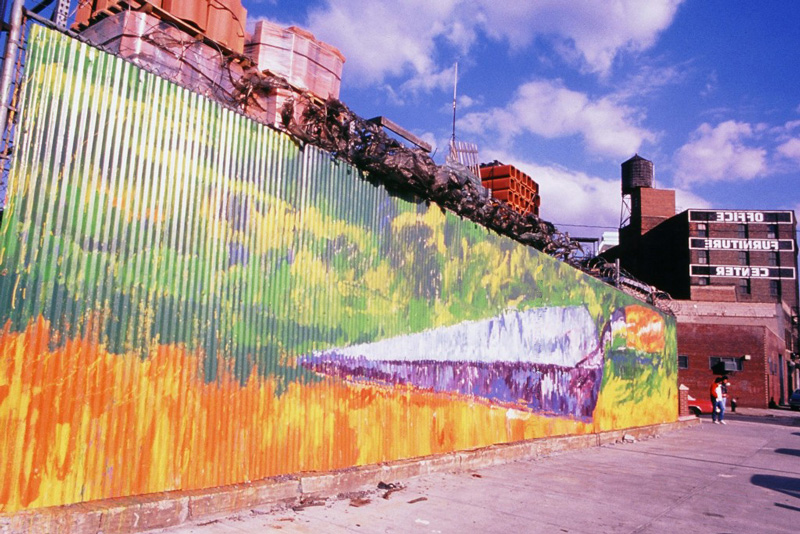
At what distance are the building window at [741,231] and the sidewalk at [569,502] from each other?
51993mm

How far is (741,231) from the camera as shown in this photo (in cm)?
5706

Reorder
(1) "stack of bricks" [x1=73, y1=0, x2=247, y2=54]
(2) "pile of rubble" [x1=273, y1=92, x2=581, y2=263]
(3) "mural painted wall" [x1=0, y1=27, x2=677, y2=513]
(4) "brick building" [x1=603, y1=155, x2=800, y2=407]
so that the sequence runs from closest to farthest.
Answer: (3) "mural painted wall" [x1=0, y1=27, x2=677, y2=513]
(1) "stack of bricks" [x1=73, y1=0, x2=247, y2=54]
(2) "pile of rubble" [x1=273, y1=92, x2=581, y2=263]
(4) "brick building" [x1=603, y1=155, x2=800, y2=407]

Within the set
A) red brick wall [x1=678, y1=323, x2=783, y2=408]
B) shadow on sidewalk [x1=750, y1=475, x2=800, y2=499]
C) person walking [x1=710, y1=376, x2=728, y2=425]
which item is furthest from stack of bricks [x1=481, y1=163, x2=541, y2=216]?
red brick wall [x1=678, y1=323, x2=783, y2=408]

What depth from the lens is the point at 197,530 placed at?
525cm

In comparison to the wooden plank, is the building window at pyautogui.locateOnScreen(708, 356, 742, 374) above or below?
below

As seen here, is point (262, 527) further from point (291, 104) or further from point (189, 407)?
point (291, 104)

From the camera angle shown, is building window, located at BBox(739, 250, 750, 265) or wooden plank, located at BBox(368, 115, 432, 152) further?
building window, located at BBox(739, 250, 750, 265)

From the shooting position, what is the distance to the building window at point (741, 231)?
56906mm

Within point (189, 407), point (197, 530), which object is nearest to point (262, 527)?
point (197, 530)

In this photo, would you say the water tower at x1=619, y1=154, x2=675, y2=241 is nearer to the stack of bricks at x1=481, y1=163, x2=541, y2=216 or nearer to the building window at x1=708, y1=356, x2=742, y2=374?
the building window at x1=708, y1=356, x2=742, y2=374

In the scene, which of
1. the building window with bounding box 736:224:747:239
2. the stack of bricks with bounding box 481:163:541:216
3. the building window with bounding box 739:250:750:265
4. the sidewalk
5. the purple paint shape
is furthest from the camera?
the building window with bounding box 739:250:750:265

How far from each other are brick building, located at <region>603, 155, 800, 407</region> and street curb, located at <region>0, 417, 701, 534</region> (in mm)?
34643

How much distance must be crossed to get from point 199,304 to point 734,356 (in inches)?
1552

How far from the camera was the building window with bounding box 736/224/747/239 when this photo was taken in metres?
56.9
